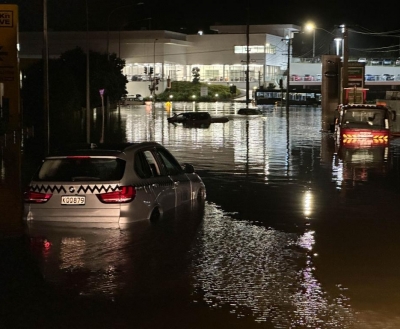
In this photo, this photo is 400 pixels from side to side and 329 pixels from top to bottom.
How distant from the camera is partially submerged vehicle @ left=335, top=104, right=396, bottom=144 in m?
36.1

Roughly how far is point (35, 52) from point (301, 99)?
45902 millimetres

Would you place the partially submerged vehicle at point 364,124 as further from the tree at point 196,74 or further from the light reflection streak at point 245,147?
the tree at point 196,74

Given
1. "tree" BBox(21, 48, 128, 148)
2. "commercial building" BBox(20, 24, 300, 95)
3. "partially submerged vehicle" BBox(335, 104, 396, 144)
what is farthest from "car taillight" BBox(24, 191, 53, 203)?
"commercial building" BBox(20, 24, 300, 95)

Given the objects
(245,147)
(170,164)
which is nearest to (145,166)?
(170,164)

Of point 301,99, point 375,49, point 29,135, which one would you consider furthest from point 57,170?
point 375,49

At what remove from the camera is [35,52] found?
134 meters

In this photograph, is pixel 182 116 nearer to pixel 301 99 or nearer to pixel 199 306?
pixel 199 306

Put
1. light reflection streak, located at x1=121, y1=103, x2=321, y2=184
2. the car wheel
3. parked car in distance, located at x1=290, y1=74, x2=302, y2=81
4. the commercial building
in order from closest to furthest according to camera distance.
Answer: the car wheel < light reflection streak, located at x1=121, y1=103, x2=321, y2=184 < parked car in distance, located at x1=290, y1=74, x2=302, y2=81 < the commercial building

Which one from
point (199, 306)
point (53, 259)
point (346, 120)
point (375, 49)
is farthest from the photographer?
point (375, 49)

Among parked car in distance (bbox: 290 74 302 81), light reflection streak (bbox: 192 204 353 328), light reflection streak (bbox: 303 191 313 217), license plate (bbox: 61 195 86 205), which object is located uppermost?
parked car in distance (bbox: 290 74 302 81)

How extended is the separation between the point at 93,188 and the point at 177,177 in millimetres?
2499

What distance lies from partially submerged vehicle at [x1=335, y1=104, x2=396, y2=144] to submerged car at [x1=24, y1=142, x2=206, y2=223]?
23.6 metres

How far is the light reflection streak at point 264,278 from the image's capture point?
8289mm

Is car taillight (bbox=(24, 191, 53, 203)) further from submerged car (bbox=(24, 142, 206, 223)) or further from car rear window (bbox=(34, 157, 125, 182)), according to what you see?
car rear window (bbox=(34, 157, 125, 182))
